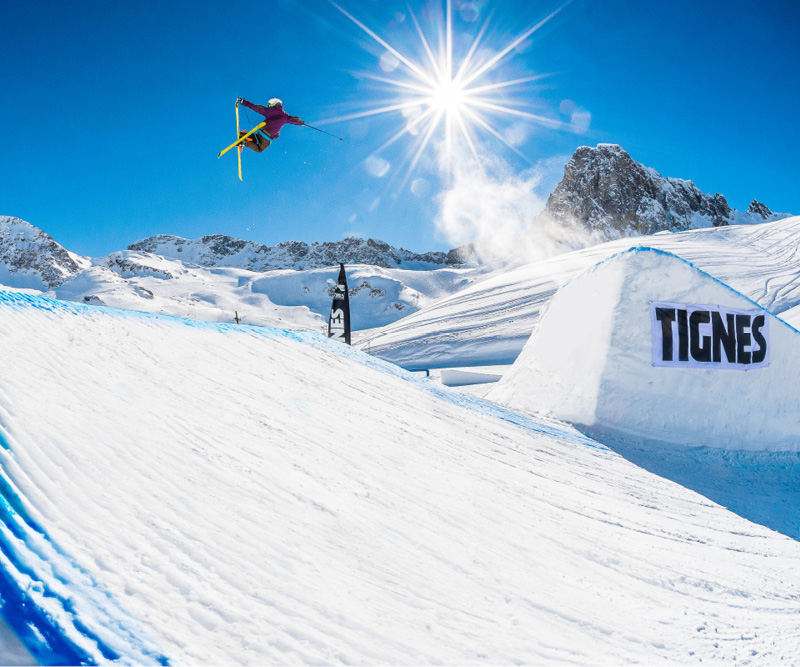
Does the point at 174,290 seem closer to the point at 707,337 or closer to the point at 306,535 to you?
the point at 707,337

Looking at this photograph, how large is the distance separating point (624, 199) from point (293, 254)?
80322 mm

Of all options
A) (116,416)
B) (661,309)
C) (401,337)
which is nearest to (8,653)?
(116,416)

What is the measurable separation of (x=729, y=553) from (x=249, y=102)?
366 inches

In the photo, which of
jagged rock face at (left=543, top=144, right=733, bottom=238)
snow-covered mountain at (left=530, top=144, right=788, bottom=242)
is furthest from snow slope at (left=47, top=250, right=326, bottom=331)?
jagged rock face at (left=543, top=144, right=733, bottom=238)

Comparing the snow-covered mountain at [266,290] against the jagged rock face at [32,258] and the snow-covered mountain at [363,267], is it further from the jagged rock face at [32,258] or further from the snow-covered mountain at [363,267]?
the jagged rock face at [32,258]

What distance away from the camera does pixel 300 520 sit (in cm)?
271

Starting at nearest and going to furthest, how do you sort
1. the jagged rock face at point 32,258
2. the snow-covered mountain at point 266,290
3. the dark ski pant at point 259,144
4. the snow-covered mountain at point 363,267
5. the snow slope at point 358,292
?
1. the dark ski pant at point 259,144
2. the snow-covered mountain at point 266,290
3. the snow-covered mountain at point 363,267
4. the snow slope at point 358,292
5. the jagged rock face at point 32,258

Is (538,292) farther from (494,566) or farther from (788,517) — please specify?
(494,566)

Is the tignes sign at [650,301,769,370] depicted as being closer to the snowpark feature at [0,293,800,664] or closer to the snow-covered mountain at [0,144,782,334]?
the snowpark feature at [0,293,800,664]

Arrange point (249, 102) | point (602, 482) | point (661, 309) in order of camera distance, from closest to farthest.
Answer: point (602, 482) < point (661, 309) < point (249, 102)

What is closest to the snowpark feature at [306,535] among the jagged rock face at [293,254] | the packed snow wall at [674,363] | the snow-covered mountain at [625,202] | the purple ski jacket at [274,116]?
the packed snow wall at [674,363]

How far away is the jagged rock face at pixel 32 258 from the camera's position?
319 feet

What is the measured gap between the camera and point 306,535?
2586 millimetres

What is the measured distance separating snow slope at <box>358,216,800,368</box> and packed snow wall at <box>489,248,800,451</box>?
1612 centimetres
